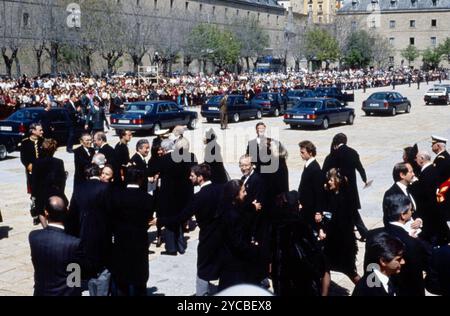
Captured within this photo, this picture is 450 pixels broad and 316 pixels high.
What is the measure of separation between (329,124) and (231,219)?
22.4 meters

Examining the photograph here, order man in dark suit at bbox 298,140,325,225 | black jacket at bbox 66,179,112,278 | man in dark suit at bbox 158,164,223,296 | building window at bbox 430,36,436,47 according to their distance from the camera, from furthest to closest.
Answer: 1. building window at bbox 430,36,436,47
2. man in dark suit at bbox 298,140,325,225
3. man in dark suit at bbox 158,164,223,296
4. black jacket at bbox 66,179,112,278

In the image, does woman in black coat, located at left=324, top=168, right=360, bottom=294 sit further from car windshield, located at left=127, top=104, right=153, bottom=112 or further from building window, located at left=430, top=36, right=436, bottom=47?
building window, located at left=430, top=36, right=436, bottom=47

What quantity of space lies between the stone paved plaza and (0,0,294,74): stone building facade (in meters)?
23.5

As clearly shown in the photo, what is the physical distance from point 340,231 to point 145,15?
58446 millimetres

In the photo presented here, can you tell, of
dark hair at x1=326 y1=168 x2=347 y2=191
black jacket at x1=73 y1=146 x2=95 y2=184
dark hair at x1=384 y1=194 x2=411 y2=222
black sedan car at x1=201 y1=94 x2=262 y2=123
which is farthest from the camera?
black sedan car at x1=201 y1=94 x2=262 y2=123

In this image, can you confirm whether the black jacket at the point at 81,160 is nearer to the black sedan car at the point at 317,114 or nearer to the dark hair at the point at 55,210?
the dark hair at the point at 55,210

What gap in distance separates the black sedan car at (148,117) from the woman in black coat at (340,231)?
57.2 ft

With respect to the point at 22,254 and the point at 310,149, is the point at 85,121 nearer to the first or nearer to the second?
the point at 22,254

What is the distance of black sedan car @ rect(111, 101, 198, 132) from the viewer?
2423 centimetres

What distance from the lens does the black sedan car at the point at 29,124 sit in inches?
767

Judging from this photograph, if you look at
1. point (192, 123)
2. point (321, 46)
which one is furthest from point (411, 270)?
point (321, 46)

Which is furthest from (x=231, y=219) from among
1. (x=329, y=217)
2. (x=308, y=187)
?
(x=308, y=187)

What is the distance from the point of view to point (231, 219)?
6277 millimetres

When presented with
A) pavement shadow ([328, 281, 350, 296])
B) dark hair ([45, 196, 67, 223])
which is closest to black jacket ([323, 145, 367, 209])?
pavement shadow ([328, 281, 350, 296])
